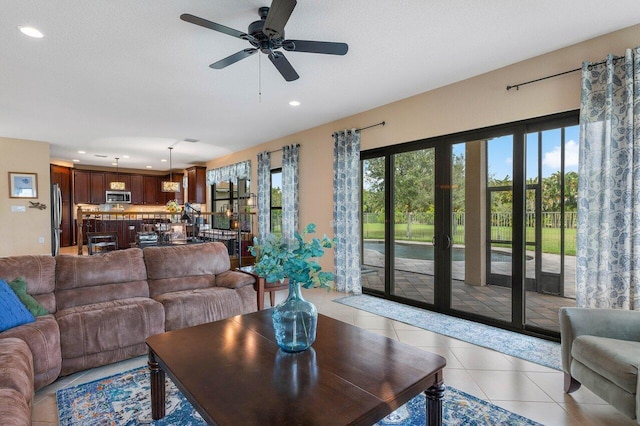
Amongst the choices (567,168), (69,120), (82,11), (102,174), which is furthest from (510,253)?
(102,174)

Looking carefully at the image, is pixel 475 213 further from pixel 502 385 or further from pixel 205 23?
pixel 205 23

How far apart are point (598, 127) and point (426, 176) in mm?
1900

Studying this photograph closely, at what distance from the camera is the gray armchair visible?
72.1 inches

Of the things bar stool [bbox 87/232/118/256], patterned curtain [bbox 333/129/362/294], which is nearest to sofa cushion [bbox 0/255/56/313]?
bar stool [bbox 87/232/118/256]

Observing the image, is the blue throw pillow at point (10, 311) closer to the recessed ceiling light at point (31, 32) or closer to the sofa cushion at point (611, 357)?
the recessed ceiling light at point (31, 32)

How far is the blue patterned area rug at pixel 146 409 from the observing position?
6.64 ft

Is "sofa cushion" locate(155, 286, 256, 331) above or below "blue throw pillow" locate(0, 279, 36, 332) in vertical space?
below

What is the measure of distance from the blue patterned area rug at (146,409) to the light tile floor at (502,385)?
10 cm

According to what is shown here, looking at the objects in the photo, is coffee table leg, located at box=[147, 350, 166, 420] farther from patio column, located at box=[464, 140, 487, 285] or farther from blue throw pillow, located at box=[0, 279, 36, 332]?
patio column, located at box=[464, 140, 487, 285]

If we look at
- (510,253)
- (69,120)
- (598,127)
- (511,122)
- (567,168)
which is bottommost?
(510,253)

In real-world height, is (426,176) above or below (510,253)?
above

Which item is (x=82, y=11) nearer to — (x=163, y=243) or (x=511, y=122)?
(x=511, y=122)

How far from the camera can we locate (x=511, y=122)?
3498 mm

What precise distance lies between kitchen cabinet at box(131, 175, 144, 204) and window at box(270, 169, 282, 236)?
647 cm
